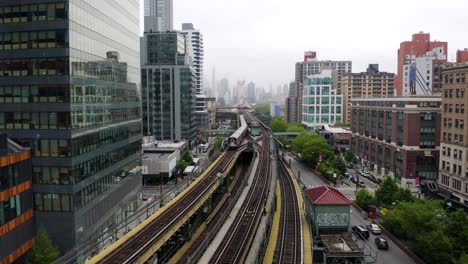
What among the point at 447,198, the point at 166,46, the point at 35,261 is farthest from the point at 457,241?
the point at 166,46

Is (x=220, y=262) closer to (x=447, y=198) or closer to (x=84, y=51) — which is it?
(x=84, y=51)

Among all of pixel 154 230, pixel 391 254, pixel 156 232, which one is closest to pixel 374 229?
pixel 391 254

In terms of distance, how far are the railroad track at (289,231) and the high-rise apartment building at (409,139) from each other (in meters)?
28.2

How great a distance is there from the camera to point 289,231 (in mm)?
43719

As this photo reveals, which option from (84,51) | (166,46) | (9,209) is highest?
(166,46)

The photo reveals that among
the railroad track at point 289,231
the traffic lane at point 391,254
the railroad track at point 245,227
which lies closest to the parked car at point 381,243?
the traffic lane at point 391,254

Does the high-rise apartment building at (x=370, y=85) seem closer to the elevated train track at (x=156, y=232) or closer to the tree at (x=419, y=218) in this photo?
the tree at (x=419, y=218)

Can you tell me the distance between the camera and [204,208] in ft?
170

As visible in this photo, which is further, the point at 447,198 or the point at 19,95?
the point at 447,198

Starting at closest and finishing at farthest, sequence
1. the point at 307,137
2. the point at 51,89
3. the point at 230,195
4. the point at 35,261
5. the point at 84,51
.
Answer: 1. the point at 35,261
2. the point at 51,89
3. the point at 84,51
4. the point at 230,195
5. the point at 307,137

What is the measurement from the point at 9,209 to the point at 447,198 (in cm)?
6193

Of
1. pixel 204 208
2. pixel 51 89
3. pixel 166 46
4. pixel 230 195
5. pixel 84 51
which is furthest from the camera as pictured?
pixel 166 46

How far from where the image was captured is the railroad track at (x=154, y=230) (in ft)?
98.8

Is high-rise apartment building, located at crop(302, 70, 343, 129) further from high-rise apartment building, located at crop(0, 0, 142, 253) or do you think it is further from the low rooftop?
high-rise apartment building, located at crop(0, 0, 142, 253)
